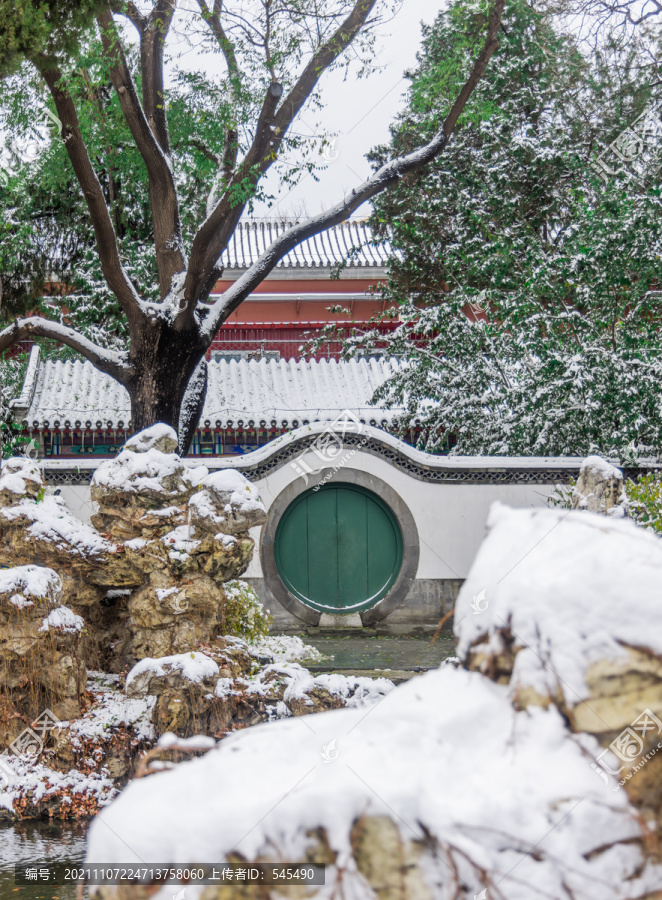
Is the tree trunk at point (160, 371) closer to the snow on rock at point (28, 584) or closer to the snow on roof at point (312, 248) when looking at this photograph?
the snow on rock at point (28, 584)

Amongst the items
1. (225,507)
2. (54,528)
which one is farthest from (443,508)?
(54,528)

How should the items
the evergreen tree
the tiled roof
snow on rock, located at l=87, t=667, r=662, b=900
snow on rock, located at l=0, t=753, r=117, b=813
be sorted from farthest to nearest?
the tiled roof → the evergreen tree → snow on rock, located at l=0, t=753, r=117, b=813 → snow on rock, located at l=87, t=667, r=662, b=900

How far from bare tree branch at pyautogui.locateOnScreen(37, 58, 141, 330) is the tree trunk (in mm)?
263

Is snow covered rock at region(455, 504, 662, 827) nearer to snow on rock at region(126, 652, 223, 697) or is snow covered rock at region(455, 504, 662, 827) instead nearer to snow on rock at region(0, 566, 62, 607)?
snow on rock at region(126, 652, 223, 697)

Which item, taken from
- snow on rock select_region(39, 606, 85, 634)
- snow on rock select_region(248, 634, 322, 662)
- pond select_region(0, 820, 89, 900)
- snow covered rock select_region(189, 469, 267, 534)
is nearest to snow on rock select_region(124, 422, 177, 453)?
snow covered rock select_region(189, 469, 267, 534)

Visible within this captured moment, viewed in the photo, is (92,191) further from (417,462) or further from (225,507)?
(417,462)

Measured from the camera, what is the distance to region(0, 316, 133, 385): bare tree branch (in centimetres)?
782

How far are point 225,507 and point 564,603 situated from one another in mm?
4004

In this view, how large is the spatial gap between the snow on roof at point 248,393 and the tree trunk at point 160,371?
2.00 meters

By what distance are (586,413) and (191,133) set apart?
5110mm

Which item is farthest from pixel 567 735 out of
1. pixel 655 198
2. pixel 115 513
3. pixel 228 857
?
pixel 655 198

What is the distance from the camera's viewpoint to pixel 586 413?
8758 millimetres

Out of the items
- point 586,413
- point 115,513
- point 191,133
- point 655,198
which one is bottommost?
point 115,513

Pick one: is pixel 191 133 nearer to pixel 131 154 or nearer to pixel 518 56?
pixel 131 154
